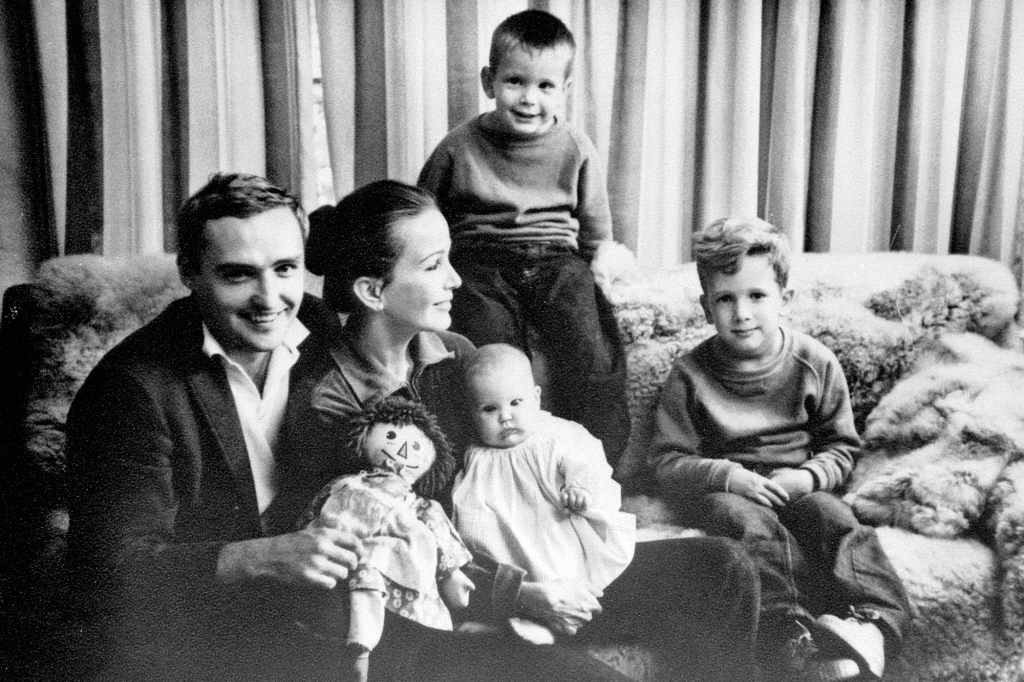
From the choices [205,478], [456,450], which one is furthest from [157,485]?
[456,450]

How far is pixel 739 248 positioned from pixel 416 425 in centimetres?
63

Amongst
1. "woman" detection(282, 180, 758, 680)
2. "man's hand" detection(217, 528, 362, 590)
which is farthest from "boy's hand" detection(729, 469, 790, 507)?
"man's hand" detection(217, 528, 362, 590)

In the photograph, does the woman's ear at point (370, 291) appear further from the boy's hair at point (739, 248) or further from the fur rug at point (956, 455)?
the fur rug at point (956, 455)

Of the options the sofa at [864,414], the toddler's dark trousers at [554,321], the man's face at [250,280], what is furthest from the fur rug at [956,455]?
the man's face at [250,280]

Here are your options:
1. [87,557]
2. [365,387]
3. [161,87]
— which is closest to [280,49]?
[161,87]

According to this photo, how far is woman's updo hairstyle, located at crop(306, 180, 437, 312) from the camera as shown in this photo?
1.47 meters

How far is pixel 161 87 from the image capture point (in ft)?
5.12

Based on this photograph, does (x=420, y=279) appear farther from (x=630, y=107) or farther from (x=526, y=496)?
(x=630, y=107)

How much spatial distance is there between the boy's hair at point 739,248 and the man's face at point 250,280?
678 millimetres

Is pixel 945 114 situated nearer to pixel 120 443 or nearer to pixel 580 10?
pixel 580 10

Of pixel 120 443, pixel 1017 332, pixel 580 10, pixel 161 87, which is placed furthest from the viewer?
pixel 1017 332

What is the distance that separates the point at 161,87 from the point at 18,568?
771 mm

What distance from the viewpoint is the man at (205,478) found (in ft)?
4.49

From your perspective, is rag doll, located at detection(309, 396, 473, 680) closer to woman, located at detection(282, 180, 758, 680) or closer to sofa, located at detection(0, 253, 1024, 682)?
woman, located at detection(282, 180, 758, 680)
